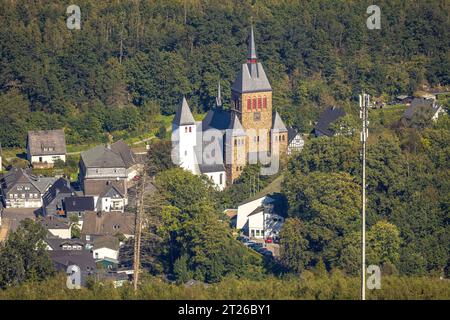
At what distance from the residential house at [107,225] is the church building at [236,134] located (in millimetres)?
5550

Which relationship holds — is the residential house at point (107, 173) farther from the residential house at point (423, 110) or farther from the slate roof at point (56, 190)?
the residential house at point (423, 110)

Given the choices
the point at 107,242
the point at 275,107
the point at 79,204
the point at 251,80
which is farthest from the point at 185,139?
the point at 275,107

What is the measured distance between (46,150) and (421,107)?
648 inches

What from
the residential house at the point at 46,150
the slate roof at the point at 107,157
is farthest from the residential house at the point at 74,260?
the residential house at the point at 46,150

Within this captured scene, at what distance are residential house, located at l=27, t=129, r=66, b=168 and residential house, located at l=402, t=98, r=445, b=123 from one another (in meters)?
14.7

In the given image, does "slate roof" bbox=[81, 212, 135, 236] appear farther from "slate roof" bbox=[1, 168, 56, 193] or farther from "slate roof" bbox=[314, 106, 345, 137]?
"slate roof" bbox=[314, 106, 345, 137]

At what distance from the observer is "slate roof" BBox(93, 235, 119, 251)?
52.2 meters

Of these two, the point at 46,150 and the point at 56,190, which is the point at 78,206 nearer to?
the point at 56,190

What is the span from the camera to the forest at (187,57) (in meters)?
71.4

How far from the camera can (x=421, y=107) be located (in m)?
67.9

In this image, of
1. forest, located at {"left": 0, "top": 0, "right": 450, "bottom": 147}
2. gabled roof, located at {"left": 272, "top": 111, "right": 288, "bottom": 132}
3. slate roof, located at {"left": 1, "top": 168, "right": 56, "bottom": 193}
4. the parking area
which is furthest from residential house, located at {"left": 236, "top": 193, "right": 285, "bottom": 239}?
forest, located at {"left": 0, "top": 0, "right": 450, "bottom": 147}

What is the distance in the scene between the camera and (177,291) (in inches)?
1369
